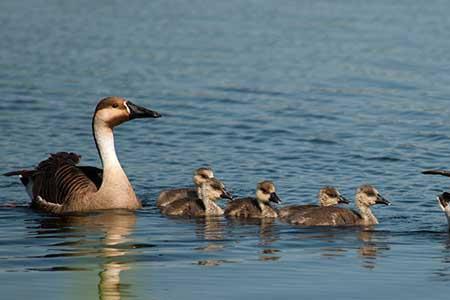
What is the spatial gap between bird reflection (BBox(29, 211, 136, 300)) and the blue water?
36mm

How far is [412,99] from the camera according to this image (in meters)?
22.0

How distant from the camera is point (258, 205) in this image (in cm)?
1513

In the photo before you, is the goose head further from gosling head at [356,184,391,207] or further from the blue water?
the blue water

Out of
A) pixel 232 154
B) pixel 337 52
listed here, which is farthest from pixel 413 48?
pixel 232 154

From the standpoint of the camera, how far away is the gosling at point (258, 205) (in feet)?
49.1

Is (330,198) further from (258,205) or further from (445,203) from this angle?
(445,203)

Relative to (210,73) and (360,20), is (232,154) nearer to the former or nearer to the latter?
(210,73)

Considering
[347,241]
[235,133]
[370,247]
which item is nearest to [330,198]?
[347,241]

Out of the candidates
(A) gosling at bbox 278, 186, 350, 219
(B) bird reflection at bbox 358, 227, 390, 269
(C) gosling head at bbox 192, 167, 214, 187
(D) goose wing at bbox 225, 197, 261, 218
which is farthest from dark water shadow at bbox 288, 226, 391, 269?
(C) gosling head at bbox 192, 167, 214, 187

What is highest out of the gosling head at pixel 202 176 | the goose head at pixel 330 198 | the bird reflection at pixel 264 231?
the gosling head at pixel 202 176

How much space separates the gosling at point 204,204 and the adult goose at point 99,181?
0.59 m

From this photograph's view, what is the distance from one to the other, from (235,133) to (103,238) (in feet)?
20.9

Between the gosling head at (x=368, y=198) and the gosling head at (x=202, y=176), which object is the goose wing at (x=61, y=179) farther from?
the gosling head at (x=368, y=198)

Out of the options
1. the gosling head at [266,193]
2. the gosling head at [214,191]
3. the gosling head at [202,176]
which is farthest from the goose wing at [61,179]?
the gosling head at [266,193]
